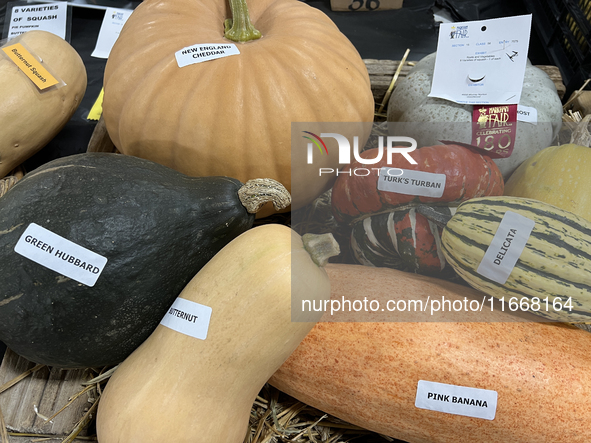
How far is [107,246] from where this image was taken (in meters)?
0.74

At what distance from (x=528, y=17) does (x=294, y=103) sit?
0.69 meters

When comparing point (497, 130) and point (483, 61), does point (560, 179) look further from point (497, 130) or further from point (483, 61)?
point (483, 61)

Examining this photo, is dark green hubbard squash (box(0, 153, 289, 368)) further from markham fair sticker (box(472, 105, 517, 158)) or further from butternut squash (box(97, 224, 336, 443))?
markham fair sticker (box(472, 105, 517, 158))

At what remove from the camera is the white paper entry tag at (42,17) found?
1.83m

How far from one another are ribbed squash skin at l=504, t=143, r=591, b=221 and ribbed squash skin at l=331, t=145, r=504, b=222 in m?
0.10

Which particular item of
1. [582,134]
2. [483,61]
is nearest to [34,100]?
[483,61]

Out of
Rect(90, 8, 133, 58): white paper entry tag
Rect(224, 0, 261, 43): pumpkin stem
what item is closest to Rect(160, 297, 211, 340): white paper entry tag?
Rect(224, 0, 261, 43): pumpkin stem

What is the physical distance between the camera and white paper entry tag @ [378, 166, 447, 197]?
836 millimetres

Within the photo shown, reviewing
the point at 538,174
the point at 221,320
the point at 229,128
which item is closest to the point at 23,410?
the point at 221,320

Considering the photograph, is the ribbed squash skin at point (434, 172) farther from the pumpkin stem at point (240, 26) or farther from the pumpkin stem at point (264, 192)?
the pumpkin stem at point (240, 26)

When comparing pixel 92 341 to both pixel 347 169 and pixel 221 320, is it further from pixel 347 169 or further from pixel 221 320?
pixel 347 169

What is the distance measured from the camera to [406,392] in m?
0.77

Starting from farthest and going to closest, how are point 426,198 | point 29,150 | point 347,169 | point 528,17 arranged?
point 29,150, point 528,17, point 347,169, point 426,198

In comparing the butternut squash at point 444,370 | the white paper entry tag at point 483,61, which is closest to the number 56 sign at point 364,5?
the white paper entry tag at point 483,61
